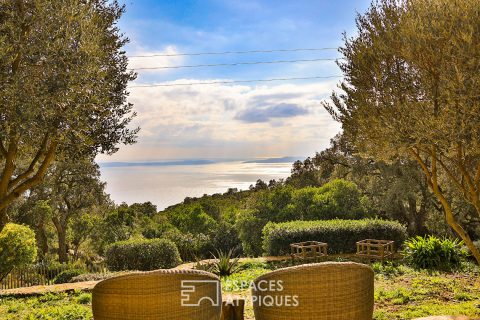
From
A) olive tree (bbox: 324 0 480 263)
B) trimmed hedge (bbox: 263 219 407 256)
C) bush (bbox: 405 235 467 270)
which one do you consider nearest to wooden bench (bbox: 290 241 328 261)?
trimmed hedge (bbox: 263 219 407 256)

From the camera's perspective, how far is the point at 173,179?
23.9m

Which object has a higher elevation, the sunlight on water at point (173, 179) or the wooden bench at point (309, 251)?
the sunlight on water at point (173, 179)

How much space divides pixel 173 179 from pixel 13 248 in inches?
437

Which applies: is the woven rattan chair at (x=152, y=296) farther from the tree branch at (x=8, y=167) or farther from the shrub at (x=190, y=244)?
the shrub at (x=190, y=244)

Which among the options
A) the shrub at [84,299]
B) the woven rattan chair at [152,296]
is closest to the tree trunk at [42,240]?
the shrub at [84,299]

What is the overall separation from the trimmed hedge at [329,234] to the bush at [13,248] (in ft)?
25.4

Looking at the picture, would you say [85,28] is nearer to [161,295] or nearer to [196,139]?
[161,295]

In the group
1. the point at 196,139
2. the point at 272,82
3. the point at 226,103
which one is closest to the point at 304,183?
the point at 272,82

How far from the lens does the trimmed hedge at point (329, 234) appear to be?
45.4ft

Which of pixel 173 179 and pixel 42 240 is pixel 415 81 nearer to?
pixel 173 179

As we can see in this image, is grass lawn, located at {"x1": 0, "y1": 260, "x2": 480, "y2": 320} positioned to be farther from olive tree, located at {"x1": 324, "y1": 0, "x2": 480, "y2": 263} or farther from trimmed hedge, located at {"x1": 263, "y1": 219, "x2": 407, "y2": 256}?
trimmed hedge, located at {"x1": 263, "y1": 219, "x2": 407, "y2": 256}

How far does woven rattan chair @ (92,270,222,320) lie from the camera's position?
282cm

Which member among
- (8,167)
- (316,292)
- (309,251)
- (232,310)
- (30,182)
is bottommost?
(309,251)

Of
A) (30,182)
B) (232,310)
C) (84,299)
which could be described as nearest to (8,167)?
(30,182)
